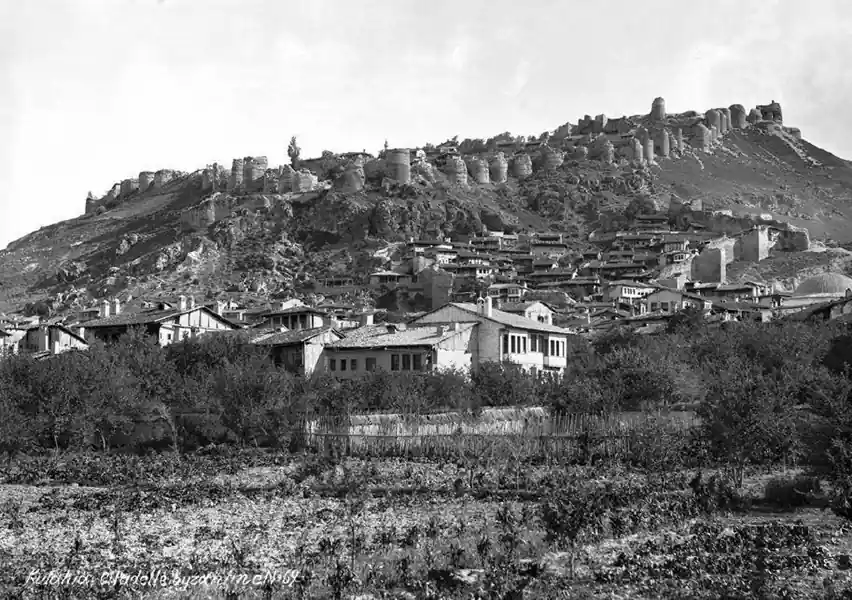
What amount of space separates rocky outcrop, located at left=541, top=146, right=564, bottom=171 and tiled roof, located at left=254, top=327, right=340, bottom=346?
427 ft

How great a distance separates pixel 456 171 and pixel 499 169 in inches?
402

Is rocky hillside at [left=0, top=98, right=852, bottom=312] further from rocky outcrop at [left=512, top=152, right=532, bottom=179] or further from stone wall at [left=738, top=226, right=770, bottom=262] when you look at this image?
stone wall at [left=738, top=226, right=770, bottom=262]

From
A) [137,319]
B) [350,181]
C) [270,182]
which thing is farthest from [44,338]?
[270,182]

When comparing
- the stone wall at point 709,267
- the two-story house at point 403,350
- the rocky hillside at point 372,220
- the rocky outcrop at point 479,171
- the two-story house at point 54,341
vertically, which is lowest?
the two-story house at point 403,350

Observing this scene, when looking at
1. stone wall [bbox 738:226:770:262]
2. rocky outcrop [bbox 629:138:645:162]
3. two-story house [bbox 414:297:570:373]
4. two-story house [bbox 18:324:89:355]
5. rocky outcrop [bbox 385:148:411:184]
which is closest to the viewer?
two-story house [bbox 414:297:570:373]

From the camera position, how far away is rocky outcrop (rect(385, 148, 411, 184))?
168750mm

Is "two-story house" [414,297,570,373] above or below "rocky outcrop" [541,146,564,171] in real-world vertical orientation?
below

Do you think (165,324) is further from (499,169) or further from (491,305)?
(499,169)

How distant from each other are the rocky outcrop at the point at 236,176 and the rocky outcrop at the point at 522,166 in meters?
45.4

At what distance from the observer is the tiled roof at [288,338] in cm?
5822

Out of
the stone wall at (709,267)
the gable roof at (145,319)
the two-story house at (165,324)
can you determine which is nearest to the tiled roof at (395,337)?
the two-story house at (165,324)

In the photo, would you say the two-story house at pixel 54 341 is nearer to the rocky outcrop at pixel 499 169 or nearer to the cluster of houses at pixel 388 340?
the cluster of houses at pixel 388 340

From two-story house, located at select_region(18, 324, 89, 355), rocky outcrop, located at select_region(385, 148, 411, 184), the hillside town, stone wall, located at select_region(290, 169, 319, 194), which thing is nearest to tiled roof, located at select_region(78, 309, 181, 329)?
the hillside town

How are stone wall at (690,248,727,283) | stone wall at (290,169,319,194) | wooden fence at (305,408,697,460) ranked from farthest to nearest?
stone wall at (290,169,319,194) < stone wall at (690,248,727,283) < wooden fence at (305,408,697,460)
